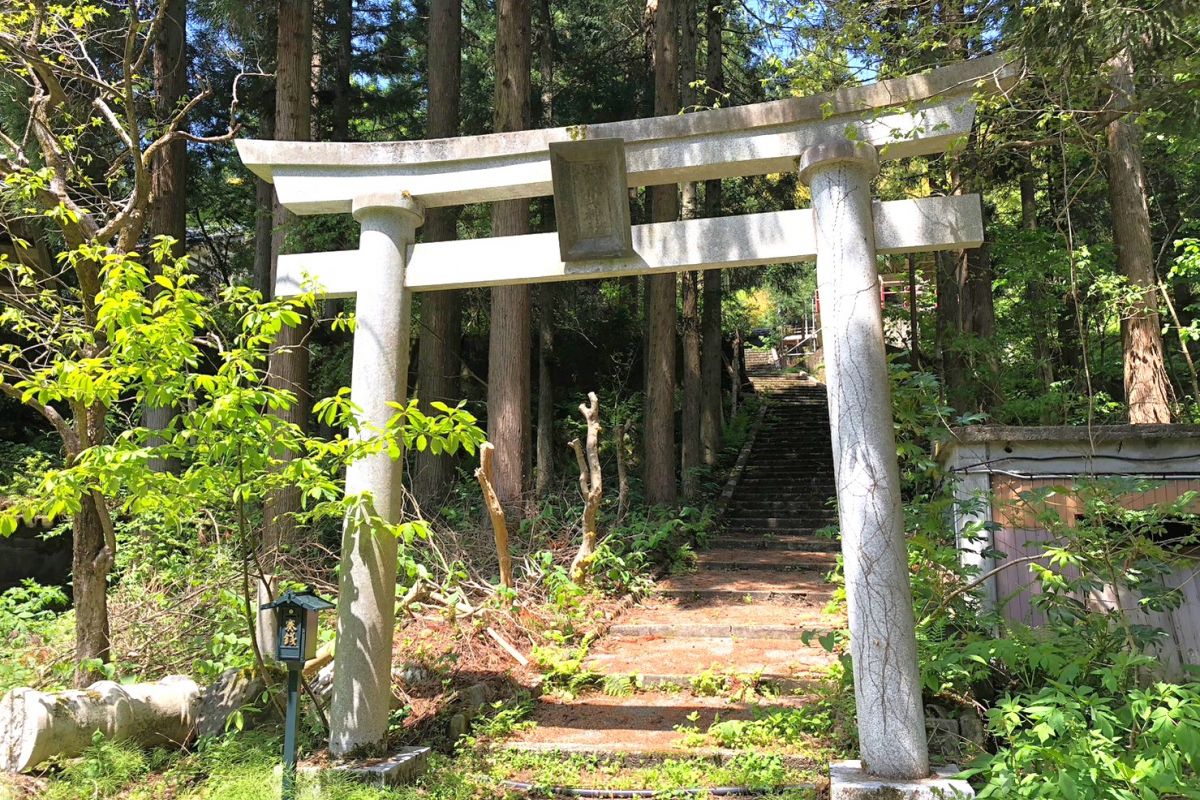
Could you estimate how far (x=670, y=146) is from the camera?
496 cm

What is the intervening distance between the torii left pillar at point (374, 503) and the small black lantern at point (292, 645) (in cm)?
49

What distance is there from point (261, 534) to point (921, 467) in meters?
6.72

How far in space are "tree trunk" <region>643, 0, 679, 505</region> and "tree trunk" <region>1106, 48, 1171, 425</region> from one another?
562 centimetres

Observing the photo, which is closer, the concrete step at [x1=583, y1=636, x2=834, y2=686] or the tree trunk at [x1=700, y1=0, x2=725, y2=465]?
the concrete step at [x1=583, y1=636, x2=834, y2=686]

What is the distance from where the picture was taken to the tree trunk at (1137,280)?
8.48 m

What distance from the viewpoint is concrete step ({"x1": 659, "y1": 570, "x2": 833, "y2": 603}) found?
921 cm

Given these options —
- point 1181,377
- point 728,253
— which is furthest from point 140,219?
point 1181,377

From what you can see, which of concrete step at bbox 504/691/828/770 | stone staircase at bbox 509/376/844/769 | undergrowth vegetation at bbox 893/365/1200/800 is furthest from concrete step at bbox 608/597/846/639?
undergrowth vegetation at bbox 893/365/1200/800

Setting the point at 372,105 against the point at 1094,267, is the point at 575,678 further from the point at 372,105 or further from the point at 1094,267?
the point at 372,105

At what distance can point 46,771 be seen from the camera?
457 cm

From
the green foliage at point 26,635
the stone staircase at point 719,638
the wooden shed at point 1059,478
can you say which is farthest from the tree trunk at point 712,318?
the green foliage at point 26,635

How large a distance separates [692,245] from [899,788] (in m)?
3.14

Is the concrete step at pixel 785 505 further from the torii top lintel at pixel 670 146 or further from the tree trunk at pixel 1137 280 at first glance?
the torii top lintel at pixel 670 146

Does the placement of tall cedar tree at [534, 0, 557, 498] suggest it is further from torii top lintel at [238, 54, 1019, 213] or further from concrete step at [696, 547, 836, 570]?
torii top lintel at [238, 54, 1019, 213]
